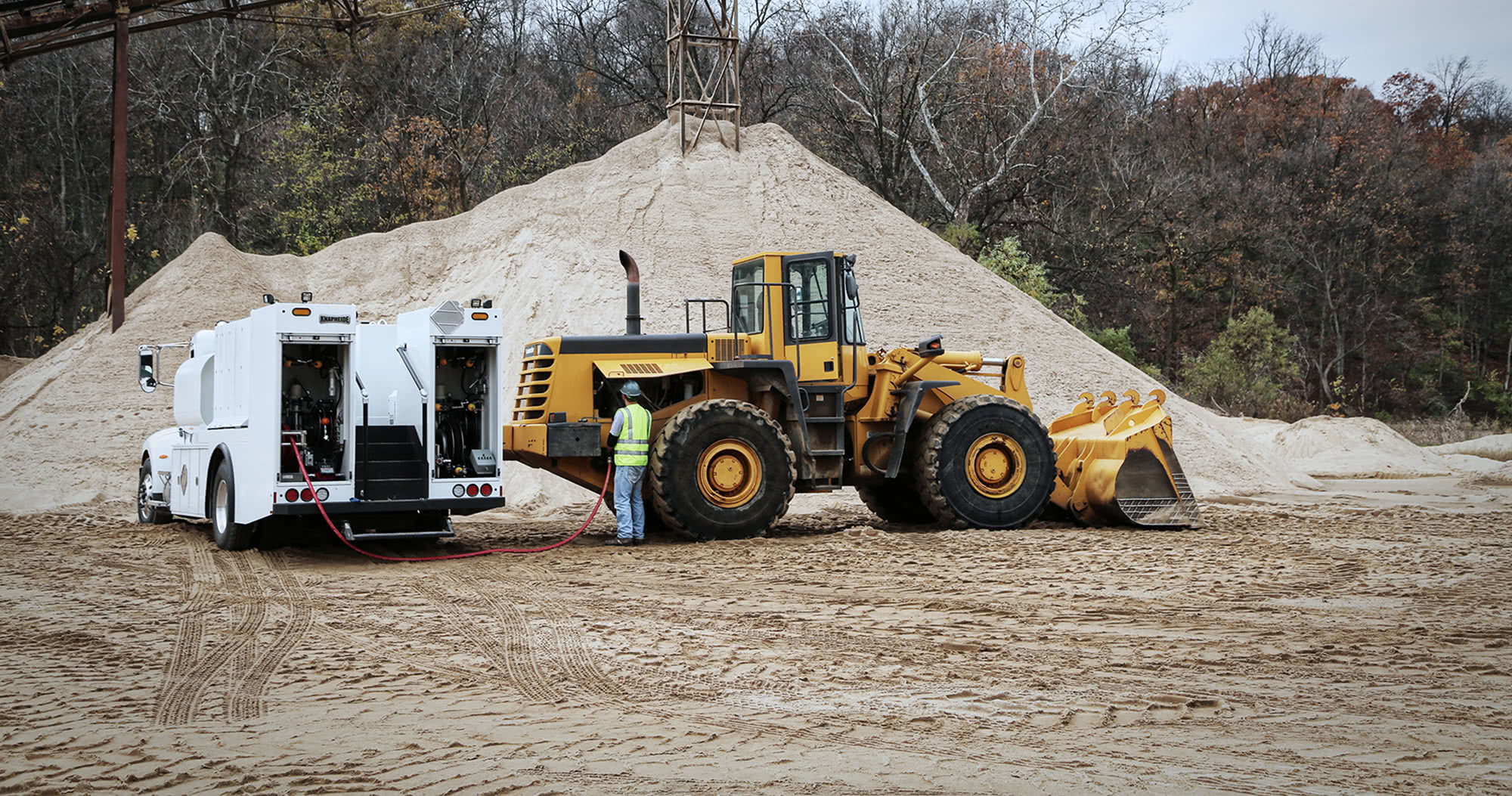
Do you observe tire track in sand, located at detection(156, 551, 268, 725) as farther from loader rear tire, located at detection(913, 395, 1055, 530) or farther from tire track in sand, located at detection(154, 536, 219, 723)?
loader rear tire, located at detection(913, 395, 1055, 530)

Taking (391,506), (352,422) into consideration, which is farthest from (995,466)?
(352,422)

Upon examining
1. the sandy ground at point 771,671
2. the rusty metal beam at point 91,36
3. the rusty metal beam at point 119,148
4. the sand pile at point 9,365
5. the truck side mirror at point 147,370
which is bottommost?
the sandy ground at point 771,671

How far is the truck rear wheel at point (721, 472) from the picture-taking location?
13008mm

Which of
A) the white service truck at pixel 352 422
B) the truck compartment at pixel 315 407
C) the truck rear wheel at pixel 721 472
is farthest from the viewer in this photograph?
the truck rear wheel at pixel 721 472

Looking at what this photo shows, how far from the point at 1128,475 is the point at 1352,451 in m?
13.5

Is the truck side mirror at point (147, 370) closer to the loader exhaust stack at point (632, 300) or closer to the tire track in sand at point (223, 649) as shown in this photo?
the tire track in sand at point (223, 649)

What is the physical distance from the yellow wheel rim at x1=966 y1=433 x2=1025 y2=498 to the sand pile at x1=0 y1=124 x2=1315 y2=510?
5.73m

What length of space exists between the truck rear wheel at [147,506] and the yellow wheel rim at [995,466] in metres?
9.43

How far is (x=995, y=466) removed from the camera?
1423 cm

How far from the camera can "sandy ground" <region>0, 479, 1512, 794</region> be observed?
17.5 feet

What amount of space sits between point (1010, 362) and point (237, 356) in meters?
8.10

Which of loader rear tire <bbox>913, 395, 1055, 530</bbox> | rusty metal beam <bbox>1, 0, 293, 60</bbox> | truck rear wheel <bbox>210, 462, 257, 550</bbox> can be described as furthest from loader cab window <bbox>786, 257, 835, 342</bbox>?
rusty metal beam <bbox>1, 0, 293, 60</bbox>

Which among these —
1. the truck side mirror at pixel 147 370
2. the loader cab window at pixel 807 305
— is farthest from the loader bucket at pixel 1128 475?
the truck side mirror at pixel 147 370

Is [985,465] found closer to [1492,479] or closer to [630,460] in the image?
[630,460]
